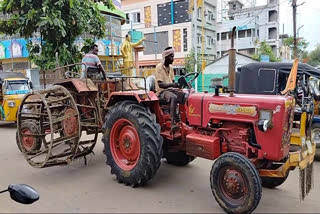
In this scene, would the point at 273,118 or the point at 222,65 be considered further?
the point at 222,65

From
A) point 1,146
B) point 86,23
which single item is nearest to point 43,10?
point 86,23

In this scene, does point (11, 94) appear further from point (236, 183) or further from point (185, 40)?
point (185, 40)

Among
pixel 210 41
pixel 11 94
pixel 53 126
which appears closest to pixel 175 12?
pixel 210 41

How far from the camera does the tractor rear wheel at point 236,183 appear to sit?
323cm

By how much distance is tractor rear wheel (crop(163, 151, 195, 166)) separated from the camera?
5.47 meters

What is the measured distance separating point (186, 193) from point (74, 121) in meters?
2.41

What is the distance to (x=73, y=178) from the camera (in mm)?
5062

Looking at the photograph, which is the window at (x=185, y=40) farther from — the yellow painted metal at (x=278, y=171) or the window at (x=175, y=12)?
the yellow painted metal at (x=278, y=171)

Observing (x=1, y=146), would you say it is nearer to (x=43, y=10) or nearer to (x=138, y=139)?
(x=43, y=10)

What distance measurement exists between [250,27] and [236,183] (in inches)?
1341

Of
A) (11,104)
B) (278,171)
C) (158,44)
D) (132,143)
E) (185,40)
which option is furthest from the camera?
(158,44)

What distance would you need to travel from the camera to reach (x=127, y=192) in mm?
4379

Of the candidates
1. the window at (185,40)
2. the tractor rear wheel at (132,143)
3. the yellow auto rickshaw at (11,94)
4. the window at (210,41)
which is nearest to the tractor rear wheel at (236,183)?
the tractor rear wheel at (132,143)

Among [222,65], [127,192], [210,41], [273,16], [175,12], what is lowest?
[127,192]
